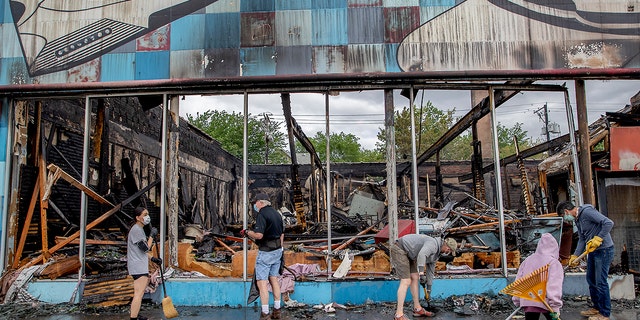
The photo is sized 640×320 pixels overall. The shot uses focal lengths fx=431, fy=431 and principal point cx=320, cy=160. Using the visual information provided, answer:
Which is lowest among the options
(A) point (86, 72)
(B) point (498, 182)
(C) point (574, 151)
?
(B) point (498, 182)

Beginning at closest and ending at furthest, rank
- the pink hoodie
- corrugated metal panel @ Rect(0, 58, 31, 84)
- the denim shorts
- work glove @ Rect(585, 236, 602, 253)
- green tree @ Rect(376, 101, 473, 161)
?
the pink hoodie < work glove @ Rect(585, 236, 602, 253) < the denim shorts < corrugated metal panel @ Rect(0, 58, 31, 84) < green tree @ Rect(376, 101, 473, 161)

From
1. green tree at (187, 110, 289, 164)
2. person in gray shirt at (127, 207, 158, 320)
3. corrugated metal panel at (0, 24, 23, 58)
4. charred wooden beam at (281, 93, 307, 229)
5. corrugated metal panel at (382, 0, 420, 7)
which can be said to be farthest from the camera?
green tree at (187, 110, 289, 164)

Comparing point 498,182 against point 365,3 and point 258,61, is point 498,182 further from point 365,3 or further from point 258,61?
point 258,61

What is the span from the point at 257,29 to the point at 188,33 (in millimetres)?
1329

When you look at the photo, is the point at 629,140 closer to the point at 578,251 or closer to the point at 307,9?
the point at 578,251

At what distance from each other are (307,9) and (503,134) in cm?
5803

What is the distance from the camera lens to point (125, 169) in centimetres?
1104

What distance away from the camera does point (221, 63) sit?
8078 mm

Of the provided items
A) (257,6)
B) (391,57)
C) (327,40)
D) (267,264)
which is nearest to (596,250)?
(391,57)

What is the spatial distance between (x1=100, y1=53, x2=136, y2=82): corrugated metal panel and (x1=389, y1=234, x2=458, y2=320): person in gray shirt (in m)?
5.81

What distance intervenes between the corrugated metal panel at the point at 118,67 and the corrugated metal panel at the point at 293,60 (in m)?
2.77

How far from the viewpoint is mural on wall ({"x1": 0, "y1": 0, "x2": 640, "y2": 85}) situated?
7961 mm

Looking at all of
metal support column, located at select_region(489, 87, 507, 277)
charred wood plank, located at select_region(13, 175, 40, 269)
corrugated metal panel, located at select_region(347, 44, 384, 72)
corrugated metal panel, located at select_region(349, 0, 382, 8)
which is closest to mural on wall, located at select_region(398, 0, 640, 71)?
corrugated metal panel, located at select_region(347, 44, 384, 72)

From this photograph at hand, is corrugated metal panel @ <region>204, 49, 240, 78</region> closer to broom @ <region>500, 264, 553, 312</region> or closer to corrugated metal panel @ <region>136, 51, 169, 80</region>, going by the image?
corrugated metal panel @ <region>136, 51, 169, 80</region>
